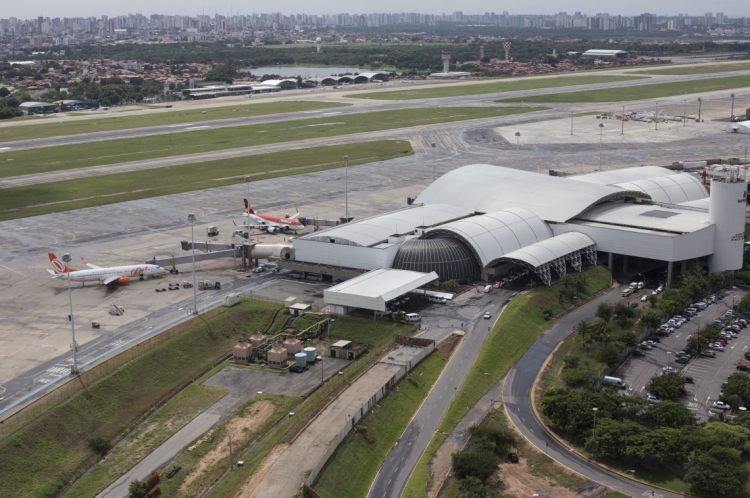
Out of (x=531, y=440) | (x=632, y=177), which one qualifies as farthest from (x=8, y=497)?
(x=632, y=177)

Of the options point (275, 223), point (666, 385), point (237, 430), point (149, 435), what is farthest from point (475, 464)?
point (275, 223)

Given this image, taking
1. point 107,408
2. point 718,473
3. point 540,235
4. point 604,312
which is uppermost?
point 540,235

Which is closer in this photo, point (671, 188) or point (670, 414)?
point (670, 414)

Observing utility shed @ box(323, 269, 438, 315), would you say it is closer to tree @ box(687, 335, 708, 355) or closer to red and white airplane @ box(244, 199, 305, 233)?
tree @ box(687, 335, 708, 355)

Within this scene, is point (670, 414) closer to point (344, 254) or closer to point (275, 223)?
point (344, 254)

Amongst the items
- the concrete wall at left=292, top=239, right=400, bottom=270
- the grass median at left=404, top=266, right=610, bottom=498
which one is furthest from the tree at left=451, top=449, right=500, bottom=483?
the concrete wall at left=292, top=239, right=400, bottom=270
